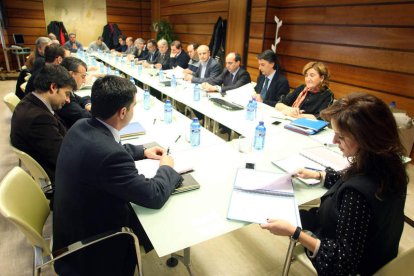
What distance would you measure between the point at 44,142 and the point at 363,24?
159 inches

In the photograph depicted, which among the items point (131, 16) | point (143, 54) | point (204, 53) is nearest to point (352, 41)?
point (204, 53)

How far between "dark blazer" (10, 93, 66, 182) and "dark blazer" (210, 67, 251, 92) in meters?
2.39

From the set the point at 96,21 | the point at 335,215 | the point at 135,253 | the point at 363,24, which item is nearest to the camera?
the point at 335,215

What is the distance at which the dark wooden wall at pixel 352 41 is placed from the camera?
11.2ft

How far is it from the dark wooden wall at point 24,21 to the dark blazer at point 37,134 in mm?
8231

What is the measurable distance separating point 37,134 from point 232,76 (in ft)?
9.57

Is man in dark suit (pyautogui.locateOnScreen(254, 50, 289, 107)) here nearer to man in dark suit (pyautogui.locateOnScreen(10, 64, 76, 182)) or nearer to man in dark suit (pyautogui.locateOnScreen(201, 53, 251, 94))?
man in dark suit (pyautogui.locateOnScreen(201, 53, 251, 94))

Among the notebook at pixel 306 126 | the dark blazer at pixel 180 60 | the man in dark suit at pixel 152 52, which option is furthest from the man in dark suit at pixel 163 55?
the notebook at pixel 306 126

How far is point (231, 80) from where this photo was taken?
4164 millimetres

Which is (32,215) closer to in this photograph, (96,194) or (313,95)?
(96,194)

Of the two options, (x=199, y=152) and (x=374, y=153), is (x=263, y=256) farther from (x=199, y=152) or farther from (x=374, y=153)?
(x=374, y=153)

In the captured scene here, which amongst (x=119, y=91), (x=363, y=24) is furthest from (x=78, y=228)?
(x=363, y=24)

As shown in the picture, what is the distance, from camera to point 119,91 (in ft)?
4.12

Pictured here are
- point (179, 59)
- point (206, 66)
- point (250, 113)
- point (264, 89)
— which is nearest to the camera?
point (250, 113)
